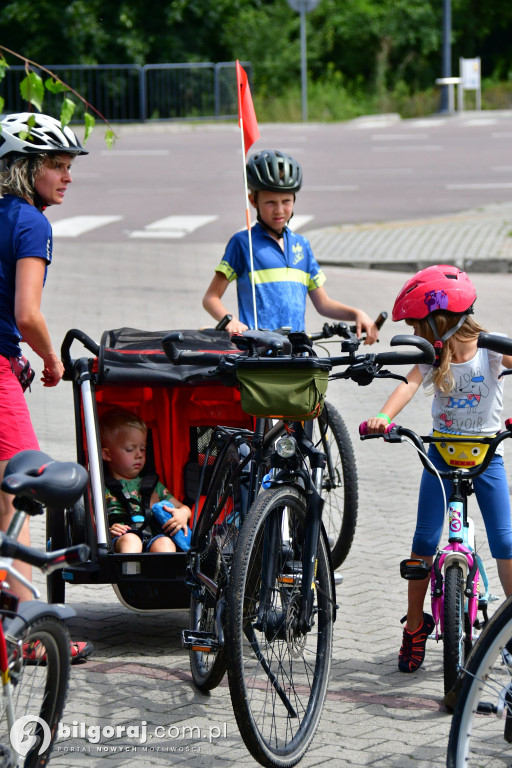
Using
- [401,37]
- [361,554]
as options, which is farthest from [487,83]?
[361,554]

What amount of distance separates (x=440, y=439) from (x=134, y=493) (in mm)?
1504

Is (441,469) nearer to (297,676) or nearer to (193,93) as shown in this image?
(297,676)

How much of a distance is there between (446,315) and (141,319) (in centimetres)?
793

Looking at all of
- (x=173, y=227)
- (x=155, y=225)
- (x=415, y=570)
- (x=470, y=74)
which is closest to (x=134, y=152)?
(x=155, y=225)

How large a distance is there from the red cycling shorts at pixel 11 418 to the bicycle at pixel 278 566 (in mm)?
834

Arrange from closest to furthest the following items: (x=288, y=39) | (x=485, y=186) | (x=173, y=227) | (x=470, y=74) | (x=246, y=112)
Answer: (x=246, y=112), (x=173, y=227), (x=485, y=186), (x=470, y=74), (x=288, y=39)

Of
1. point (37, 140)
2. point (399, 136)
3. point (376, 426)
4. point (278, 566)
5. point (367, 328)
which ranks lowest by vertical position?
point (278, 566)

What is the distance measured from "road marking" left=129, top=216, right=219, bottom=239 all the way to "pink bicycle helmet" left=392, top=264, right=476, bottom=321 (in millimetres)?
12803

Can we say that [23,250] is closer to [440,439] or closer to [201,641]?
[201,641]

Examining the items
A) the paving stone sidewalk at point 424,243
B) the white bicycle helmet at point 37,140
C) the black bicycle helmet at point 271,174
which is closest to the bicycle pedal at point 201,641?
the white bicycle helmet at point 37,140

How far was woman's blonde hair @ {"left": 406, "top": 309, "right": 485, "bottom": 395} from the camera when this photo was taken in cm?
448

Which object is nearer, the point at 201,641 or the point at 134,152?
the point at 201,641

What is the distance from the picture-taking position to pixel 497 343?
4.37m

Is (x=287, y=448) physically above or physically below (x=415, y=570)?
above
